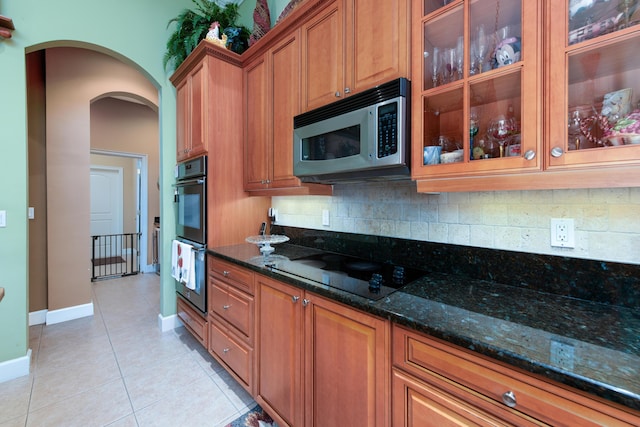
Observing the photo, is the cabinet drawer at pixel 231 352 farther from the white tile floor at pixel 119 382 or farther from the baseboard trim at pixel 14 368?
the baseboard trim at pixel 14 368

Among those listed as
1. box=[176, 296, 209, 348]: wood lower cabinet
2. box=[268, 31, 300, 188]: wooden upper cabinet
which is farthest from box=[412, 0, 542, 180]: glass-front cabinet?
box=[176, 296, 209, 348]: wood lower cabinet

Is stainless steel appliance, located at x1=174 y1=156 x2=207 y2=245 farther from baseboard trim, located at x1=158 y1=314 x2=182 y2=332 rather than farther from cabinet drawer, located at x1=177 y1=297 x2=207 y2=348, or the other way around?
baseboard trim, located at x1=158 y1=314 x2=182 y2=332

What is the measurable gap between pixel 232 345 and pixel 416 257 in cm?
136

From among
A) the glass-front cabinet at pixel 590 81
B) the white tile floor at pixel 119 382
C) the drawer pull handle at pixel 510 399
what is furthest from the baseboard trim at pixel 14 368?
the glass-front cabinet at pixel 590 81

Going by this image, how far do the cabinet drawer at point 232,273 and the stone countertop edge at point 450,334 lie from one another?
0.24 meters

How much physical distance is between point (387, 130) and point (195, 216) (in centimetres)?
182

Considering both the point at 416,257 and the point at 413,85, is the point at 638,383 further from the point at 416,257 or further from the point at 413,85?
the point at 413,85

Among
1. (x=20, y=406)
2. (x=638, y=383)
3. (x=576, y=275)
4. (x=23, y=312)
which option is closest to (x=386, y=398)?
(x=638, y=383)

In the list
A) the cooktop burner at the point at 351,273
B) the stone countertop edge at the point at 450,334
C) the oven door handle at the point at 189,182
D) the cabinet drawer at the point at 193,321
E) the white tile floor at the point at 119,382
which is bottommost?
the white tile floor at the point at 119,382

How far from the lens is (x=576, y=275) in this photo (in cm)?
109

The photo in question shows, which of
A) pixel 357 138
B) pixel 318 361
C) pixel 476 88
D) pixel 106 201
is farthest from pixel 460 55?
pixel 106 201

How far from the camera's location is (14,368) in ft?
6.73

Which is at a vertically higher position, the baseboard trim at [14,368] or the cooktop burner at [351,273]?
the cooktop burner at [351,273]

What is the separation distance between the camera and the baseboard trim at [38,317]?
9.67 feet
